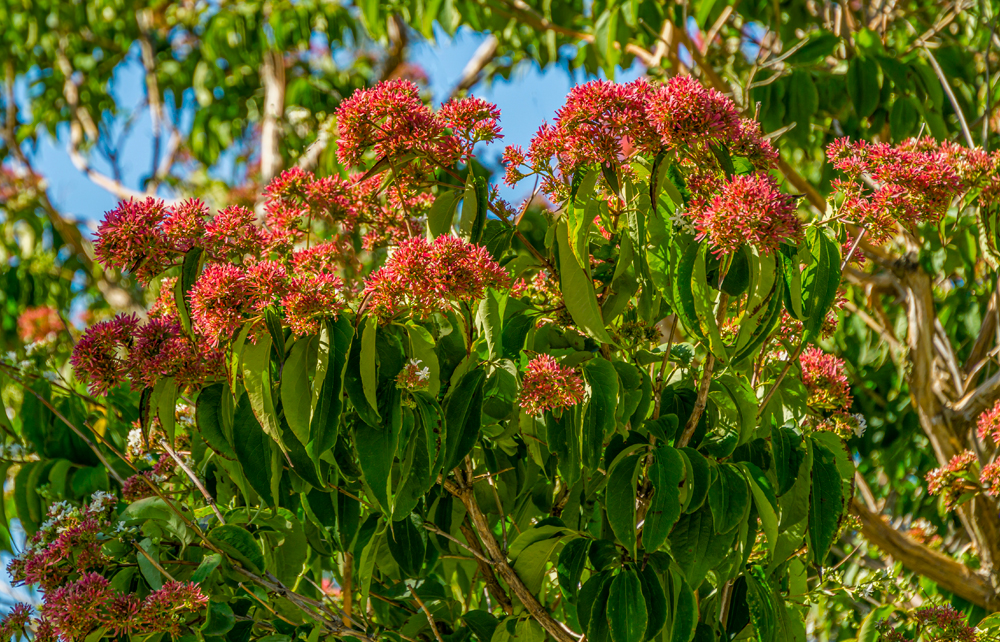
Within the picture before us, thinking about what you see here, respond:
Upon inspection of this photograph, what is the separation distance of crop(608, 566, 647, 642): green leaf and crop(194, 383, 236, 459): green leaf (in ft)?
1.78

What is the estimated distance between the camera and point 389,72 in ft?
19.3

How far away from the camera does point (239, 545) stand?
1.29 meters

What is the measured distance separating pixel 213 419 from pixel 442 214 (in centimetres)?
43

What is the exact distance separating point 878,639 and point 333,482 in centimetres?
109

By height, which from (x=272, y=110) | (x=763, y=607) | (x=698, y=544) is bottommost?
(x=763, y=607)

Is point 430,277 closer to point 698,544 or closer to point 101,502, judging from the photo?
point 698,544

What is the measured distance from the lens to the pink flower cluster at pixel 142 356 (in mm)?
1155

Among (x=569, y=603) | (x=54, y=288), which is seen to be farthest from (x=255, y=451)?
(x=54, y=288)

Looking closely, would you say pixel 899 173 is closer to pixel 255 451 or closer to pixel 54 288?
pixel 255 451

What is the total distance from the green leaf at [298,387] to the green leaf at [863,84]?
1.83m

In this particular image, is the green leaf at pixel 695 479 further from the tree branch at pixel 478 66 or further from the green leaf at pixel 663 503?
the tree branch at pixel 478 66

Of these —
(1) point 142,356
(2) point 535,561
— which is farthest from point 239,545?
(2) point 535,561

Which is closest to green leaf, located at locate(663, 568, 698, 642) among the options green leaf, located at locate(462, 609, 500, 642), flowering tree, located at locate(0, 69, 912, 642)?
flowering tree, located at locate(0, 69, 912, 642)

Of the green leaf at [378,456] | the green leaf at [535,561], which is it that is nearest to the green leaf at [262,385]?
the green leaf at [378,456]
